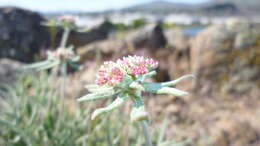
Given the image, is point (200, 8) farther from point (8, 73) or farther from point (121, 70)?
point (121, 70)

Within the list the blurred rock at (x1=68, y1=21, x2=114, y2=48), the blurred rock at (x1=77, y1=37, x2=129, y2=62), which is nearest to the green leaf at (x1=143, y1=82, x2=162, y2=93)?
the blurred rock at (x1=77, y1=37, x2=129, y2=62)

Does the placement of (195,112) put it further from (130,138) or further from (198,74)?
(130,138)

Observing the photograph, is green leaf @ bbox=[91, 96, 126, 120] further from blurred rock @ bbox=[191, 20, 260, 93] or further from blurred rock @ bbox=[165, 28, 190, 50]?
blurred rock @ bbox=[165, 28, 190, 50]

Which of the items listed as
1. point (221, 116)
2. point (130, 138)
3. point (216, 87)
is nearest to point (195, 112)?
point (221, 116)

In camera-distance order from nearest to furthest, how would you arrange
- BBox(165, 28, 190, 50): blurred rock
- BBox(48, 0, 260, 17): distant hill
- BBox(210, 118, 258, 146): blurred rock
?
BBox(210, 118, 258, 146): blurred rock, BBox(165, 28, 190, 50): blurred rock, BBox(48, 0, 260, 17): distant hill

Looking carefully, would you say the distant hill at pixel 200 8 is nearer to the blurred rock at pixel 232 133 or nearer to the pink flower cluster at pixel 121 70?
the blurred rock at pixel 232 133

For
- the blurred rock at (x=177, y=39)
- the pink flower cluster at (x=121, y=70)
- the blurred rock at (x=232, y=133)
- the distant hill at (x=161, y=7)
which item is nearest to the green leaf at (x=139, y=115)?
the pink flower cluster at (x=121, y=70)
